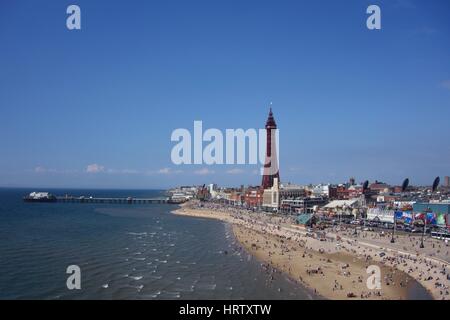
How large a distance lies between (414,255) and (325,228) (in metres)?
24.2

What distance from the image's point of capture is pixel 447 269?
35.4 meters

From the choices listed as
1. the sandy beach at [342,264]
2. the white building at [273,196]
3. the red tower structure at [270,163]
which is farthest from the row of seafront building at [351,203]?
the sandy beach at [342,264]

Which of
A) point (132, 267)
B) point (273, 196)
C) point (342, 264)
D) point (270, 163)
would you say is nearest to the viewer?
point (132, 267)

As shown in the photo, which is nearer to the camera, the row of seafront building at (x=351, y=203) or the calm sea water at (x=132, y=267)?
the calm sea water at (x=132, y=267)

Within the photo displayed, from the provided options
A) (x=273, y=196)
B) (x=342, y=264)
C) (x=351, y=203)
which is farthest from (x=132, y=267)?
(x=273, y=196)

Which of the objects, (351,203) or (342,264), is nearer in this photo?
(342,264)

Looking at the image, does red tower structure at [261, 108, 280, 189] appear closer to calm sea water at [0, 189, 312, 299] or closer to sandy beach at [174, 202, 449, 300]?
sandy beach at [174, 202, 449, 300]

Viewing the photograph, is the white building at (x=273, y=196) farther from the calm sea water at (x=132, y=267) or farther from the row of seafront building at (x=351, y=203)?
the calm sea water at (x=132, y=267)

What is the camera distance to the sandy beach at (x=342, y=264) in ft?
98.9

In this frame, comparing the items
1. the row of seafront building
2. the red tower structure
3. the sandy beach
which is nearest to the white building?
the row of seafront building

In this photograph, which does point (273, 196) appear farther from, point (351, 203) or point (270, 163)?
point (351, 203)

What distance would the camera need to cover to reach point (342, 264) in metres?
39.4

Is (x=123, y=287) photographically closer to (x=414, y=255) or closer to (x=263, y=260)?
(x=263, y=260)
